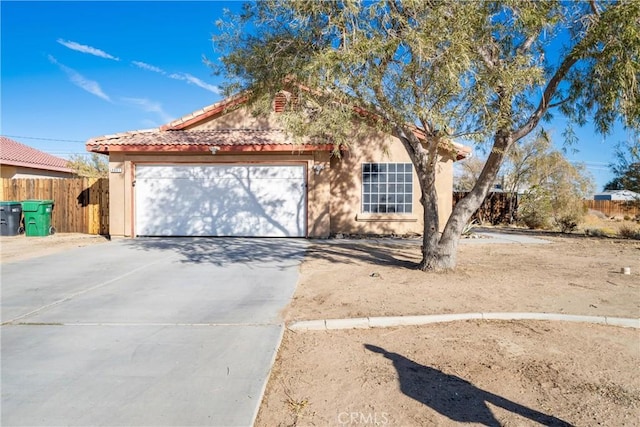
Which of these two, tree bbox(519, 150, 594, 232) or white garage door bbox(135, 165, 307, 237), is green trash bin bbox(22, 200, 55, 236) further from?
tree bbox(519, 150, 594, 232)

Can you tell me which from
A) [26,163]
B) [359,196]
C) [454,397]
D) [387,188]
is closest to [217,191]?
[359,196]

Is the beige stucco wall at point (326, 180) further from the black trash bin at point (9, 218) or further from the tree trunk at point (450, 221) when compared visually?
the tree trunk at point (450, 221)

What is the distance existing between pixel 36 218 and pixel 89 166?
12678 millimetres

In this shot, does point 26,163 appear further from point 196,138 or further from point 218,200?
point 218,200

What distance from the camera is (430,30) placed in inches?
230

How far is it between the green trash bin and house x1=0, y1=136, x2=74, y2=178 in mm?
7474

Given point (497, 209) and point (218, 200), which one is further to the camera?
point (497, 209)

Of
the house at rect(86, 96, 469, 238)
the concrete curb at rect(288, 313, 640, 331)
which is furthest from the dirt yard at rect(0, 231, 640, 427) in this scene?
the house at rect(86, 96, 469, 238)

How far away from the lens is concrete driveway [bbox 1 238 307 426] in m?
3.14

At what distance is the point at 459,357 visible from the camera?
4051mm

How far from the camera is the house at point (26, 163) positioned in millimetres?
19684

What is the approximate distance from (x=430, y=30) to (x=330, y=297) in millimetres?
4222

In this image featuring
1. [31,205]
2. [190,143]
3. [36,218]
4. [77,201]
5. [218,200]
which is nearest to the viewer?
[190,143]

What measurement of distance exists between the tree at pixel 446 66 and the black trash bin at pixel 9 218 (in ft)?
36.2
